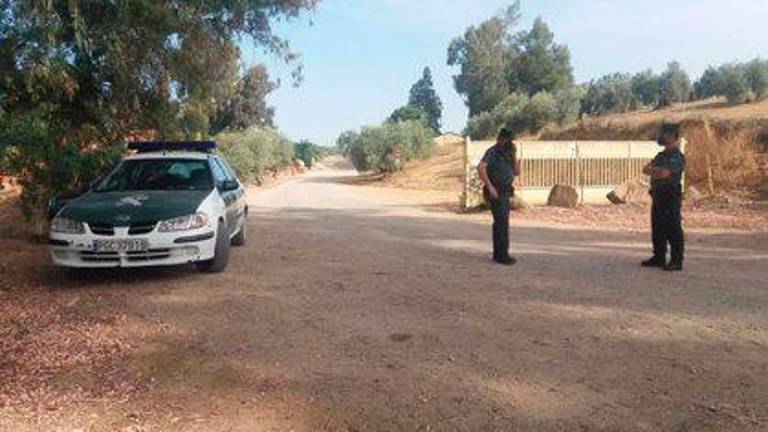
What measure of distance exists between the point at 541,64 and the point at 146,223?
2413 inches

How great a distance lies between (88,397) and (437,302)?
3526 mm

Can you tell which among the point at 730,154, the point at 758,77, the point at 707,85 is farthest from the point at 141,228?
the point at 707,85

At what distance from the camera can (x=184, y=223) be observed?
865 centimetres

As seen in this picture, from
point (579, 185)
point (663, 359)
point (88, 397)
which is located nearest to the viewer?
point (88, 397)

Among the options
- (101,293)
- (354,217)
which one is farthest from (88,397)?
(354,217)

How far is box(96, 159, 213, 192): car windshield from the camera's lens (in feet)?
32.9

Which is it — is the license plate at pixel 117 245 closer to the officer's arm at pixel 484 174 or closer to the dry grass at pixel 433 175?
the officer's arm at pixel 484 174

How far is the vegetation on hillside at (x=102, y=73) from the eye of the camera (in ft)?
31.7

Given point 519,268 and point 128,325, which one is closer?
point 128,325

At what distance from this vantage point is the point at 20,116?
33.9 feet

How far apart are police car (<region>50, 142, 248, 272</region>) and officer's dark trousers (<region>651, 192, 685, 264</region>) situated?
524cm

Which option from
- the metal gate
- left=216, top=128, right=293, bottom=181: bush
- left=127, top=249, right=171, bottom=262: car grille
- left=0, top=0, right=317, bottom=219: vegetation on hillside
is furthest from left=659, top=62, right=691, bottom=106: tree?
left=127, top=249, right=171, bottom=262: car grille

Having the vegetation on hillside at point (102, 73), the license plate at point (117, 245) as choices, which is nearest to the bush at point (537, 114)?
the vegetation on hillside at point (102, 73)

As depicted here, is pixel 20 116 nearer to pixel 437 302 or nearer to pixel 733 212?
pixel 437 302
